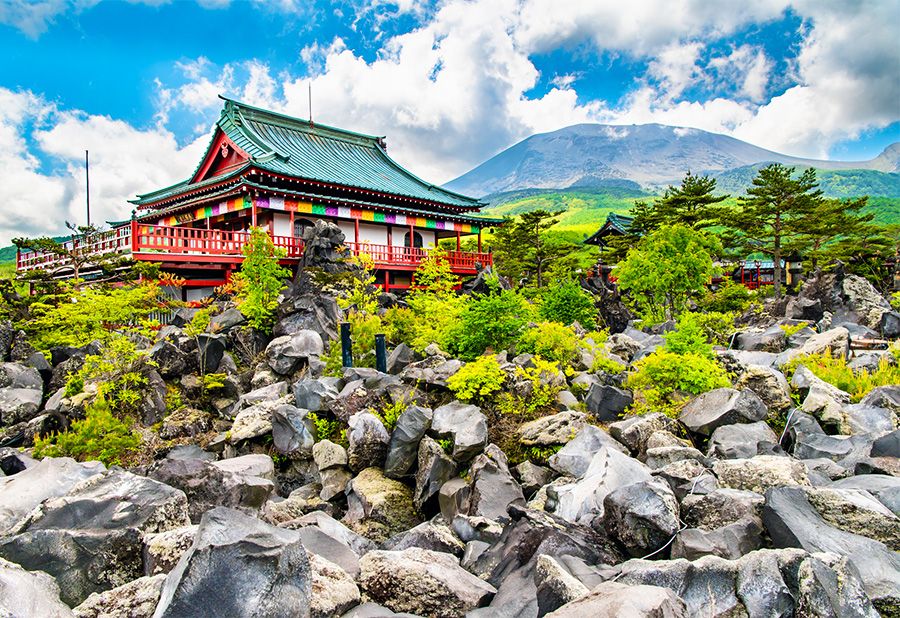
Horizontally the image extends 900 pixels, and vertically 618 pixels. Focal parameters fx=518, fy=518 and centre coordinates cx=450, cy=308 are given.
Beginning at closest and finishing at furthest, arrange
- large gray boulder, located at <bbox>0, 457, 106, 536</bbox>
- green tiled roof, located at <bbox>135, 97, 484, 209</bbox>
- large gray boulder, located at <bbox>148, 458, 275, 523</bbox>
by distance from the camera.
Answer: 1. large gray boulder, located at <bbox>0, 457, 106, 536</bbox>
2. large gray boulder, located at <bbox>148, 458, 275, 523</bbox>
3. green tiled roof, located at <bbox>135, 97, 484, 209</bbox>

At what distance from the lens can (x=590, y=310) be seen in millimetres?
15977

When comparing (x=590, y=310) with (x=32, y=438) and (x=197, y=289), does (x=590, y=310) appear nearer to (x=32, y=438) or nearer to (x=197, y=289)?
(x=32, y=438)

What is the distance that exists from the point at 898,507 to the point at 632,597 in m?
3.67

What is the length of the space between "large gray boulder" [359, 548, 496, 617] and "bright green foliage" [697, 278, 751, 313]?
68.8ft

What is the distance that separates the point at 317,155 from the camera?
Result: 28.2 m

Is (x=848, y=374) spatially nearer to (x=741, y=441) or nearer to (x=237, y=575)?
(x=741, y=441)

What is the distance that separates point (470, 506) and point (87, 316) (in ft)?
38.8

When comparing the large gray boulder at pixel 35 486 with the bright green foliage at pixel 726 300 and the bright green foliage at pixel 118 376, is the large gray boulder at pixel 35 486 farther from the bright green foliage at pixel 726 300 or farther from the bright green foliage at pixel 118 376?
the bright green foliage at pixel 726 300

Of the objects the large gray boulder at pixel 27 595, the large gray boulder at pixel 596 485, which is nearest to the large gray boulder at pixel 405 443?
the large gray boulder at pixel 596 485

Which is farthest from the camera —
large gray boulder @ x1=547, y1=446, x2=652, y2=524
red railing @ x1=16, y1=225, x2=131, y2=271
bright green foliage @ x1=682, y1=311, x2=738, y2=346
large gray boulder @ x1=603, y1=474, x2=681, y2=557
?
red railing @ x1=16, y1=225, x2=131, y2=271

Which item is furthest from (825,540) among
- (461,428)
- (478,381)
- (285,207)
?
(285,207)

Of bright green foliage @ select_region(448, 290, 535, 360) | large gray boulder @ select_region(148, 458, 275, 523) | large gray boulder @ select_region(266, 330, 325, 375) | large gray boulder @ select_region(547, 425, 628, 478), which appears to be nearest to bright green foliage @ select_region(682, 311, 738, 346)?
bright green foliage @ select_region(448, 290, 535, 360)

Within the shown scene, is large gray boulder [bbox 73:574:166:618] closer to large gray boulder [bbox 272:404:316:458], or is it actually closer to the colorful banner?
large gray boulder [bbox 272:404:316:458]

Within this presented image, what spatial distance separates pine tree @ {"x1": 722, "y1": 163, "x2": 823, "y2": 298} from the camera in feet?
80.5
